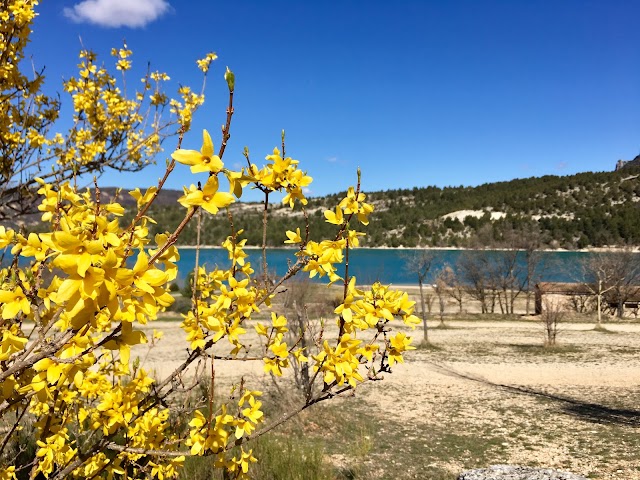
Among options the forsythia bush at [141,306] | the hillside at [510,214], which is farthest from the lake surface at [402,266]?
the hillside at [510,214]

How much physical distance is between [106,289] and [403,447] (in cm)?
666

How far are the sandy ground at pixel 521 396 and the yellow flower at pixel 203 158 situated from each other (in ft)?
14.4

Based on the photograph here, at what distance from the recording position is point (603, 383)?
34.6ft

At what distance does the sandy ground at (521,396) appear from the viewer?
6398 mm

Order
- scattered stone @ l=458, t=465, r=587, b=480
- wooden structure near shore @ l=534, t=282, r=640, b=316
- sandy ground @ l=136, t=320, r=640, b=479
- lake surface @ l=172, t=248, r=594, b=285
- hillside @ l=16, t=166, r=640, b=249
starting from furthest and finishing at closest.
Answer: hillside @ l=16, t=166, r=640, b=249 → wooden structure near shore @ l=534, t=282, r=640, b=316 → lake surface @ l=172, t=248, r=594, b=285 → sandy ground @ l=136, t=320, r=640, b=479 → scattered stone @ l=458, t=465, r=587, b=480

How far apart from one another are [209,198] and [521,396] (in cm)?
997

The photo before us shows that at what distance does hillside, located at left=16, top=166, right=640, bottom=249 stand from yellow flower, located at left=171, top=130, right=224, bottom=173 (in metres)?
57.8

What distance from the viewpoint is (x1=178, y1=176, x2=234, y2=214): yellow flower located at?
1158 millimetres

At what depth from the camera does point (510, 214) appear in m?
81.5

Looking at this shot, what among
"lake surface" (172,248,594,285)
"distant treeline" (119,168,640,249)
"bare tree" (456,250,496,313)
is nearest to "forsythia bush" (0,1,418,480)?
"lake surface" (172,248,594,285)

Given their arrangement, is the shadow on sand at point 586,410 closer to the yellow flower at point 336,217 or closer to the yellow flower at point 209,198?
the yellow flower at point 336,217

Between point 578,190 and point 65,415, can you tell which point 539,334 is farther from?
point 578,190

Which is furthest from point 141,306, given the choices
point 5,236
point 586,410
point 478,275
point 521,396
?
point 478,275

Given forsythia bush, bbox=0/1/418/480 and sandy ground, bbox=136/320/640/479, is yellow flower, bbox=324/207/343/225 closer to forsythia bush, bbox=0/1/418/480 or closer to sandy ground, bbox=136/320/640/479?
forsythia bush, bbox=0/1/418/480
